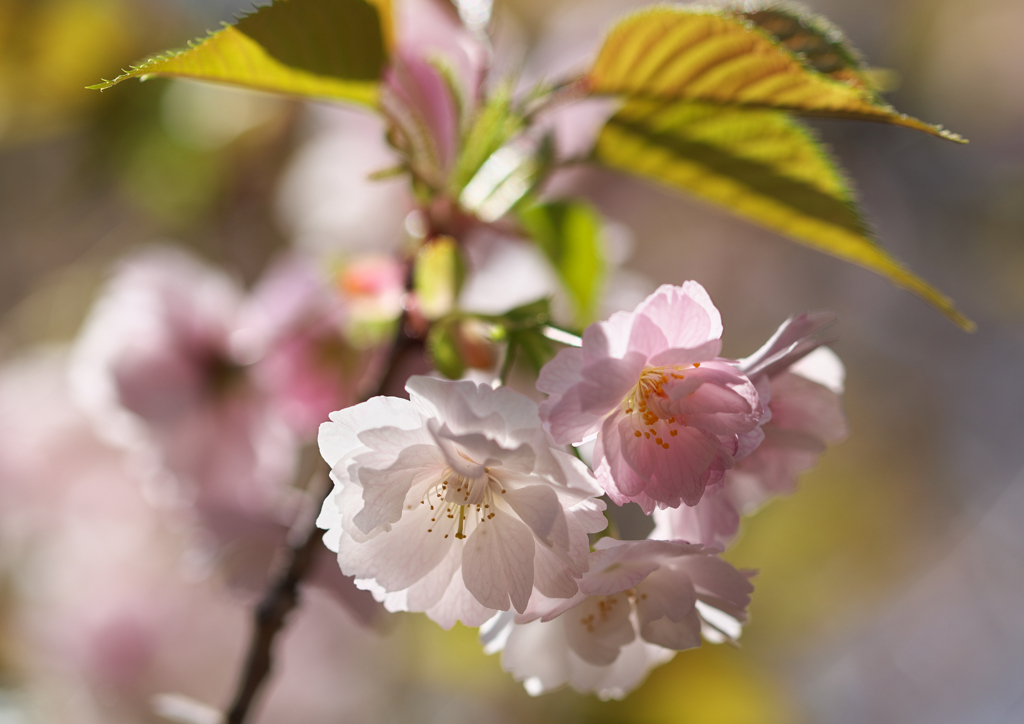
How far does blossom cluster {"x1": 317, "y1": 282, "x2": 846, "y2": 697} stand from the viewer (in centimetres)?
30

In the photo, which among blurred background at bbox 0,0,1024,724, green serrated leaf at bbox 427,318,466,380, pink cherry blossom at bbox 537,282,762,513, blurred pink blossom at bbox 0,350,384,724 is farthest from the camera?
blurred background at bbox 0,0,1024,724

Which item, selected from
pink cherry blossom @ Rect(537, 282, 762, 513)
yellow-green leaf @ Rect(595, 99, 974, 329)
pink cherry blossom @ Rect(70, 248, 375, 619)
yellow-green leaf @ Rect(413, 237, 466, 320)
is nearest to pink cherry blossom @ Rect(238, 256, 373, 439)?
pink cherry blossom @ Rect(70, 248, 375, 619)

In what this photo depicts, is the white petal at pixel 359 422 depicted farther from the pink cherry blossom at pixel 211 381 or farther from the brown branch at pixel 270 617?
the pink cherry blossom at pixel 211 381

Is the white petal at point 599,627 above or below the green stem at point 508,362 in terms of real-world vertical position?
below

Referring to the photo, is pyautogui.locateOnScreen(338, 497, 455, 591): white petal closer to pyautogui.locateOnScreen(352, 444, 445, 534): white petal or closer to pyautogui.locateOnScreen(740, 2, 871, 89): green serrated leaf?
pyautogui.locateOnScreen(352, 444, 445, 534): white petal

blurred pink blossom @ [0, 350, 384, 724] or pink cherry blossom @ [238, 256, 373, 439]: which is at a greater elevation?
pink cherry blossom @ [238, 256, 373, 439]

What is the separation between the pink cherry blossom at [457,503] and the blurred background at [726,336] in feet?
1.82

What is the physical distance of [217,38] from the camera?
1.20ft

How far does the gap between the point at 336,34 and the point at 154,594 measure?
114cm

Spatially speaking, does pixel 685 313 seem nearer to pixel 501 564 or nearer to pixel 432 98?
pixel 501 564

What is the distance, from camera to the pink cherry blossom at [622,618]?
32 cm

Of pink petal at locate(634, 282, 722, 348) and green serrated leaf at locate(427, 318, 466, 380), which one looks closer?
pink petal at locate(634, 282, 722, 348)

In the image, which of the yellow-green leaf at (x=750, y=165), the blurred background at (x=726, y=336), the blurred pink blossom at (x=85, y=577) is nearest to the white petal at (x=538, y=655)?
the yellow-green leaf at (x=750, y=165)

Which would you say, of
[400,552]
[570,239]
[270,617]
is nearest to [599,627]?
[400,552]
